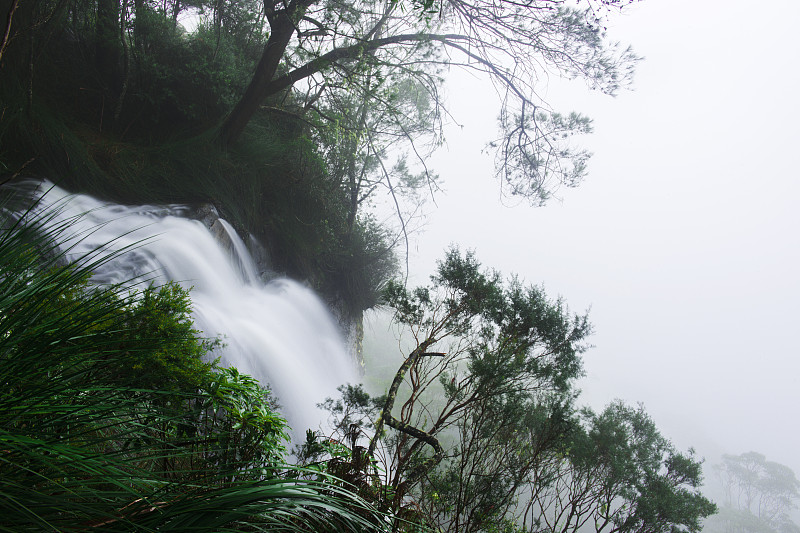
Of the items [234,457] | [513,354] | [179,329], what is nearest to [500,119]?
[513,354]

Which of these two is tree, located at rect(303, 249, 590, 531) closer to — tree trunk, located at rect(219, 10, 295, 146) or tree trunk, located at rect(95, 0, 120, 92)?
tree trunk, located at rect(219, 10, 295, 146)

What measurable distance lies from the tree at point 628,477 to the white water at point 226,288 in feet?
9.63

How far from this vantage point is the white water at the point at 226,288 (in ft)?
13.7

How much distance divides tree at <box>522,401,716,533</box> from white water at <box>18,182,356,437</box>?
2.94 meters

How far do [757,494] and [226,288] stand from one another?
4722cm

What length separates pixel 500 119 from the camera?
6.28m

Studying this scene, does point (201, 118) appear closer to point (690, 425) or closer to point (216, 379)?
point (216, 379)

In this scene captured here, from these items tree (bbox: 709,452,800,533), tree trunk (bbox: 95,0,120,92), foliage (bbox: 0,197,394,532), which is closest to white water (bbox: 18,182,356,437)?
tree trunk (bbox: 95,0,120,92)

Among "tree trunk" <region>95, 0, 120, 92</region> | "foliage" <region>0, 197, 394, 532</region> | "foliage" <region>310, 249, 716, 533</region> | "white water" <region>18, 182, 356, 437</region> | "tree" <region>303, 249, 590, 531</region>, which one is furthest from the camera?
"tree trunk" <region>95, 0, 120, 92</region>

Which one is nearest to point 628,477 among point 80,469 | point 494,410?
point 494,410

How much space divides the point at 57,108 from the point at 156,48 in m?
1.63

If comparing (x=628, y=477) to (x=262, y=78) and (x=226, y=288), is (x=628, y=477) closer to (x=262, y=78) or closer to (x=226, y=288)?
(x=226, y=288)

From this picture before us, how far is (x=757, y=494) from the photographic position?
35969 mm

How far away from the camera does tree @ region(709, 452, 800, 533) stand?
28.8 meters
